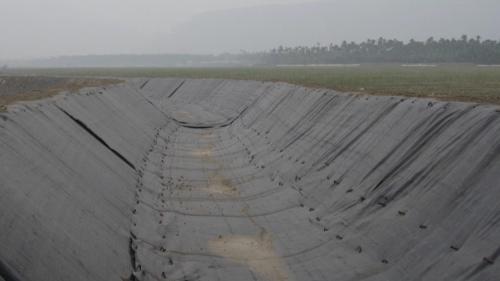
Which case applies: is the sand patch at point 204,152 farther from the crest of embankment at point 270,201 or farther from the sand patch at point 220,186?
the sand patch at point 220,186

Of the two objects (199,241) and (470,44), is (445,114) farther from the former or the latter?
(470,44)

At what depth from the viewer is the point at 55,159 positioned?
10.9 metres

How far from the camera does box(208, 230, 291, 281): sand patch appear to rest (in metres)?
9.06

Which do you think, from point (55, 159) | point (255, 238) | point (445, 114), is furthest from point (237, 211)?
point (445, 114)

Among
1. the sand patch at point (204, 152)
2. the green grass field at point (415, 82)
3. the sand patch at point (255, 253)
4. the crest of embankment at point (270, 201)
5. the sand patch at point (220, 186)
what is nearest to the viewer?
the crest of embankment at point (270, 201)

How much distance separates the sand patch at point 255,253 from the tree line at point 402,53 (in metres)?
93.9

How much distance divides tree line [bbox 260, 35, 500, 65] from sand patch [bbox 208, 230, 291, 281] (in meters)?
93.9

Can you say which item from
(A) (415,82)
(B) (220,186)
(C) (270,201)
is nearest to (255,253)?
(C) (270,201)

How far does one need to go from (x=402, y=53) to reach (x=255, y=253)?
392 ft

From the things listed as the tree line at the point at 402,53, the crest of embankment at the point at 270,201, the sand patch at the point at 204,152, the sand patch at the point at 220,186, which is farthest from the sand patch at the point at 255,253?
the tree line at the point at 402,53

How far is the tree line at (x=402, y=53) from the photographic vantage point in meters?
97.9

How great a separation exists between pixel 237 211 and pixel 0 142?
596 cm

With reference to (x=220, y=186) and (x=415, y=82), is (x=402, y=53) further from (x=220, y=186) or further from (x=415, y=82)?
(x=220, y=186)

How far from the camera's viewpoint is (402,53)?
12031 cm
